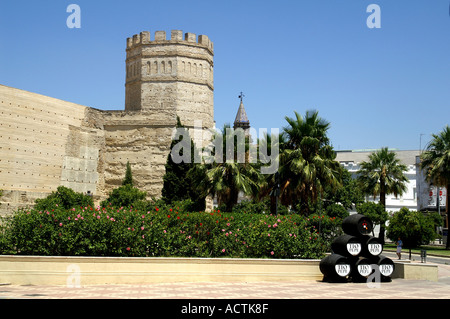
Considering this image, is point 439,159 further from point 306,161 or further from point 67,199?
point 67,199

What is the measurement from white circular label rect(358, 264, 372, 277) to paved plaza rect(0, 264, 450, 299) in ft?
1.17

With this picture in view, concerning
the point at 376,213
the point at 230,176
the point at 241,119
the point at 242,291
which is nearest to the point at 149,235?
the point at 242,291

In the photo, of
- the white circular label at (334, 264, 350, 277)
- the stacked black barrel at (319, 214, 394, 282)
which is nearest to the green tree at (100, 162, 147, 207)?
the stacked black barrel at (319, 214, 394, 282)

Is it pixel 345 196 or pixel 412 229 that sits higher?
pixel 345 196

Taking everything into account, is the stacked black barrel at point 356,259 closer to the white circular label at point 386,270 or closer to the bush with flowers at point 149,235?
the white circular label at point 386,270

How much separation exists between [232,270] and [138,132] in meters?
33.9

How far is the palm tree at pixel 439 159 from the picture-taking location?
36031 mm

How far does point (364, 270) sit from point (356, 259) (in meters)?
0.36

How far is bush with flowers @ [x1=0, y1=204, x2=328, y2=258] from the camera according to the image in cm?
1502

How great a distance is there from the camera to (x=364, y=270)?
14039 millimetres

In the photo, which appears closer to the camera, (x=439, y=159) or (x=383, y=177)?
(x=439, y=159)

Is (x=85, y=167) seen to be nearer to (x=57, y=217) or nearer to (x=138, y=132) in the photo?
(x=138, y=132)

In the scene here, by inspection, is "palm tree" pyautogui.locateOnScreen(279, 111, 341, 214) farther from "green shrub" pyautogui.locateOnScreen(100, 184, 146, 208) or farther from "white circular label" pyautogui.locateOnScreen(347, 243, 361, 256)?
"green shrub" pyautogui.locateOnScreen(100, 184, 146, 208)

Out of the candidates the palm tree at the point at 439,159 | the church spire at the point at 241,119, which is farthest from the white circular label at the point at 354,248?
the church spire at the point at 241,119
